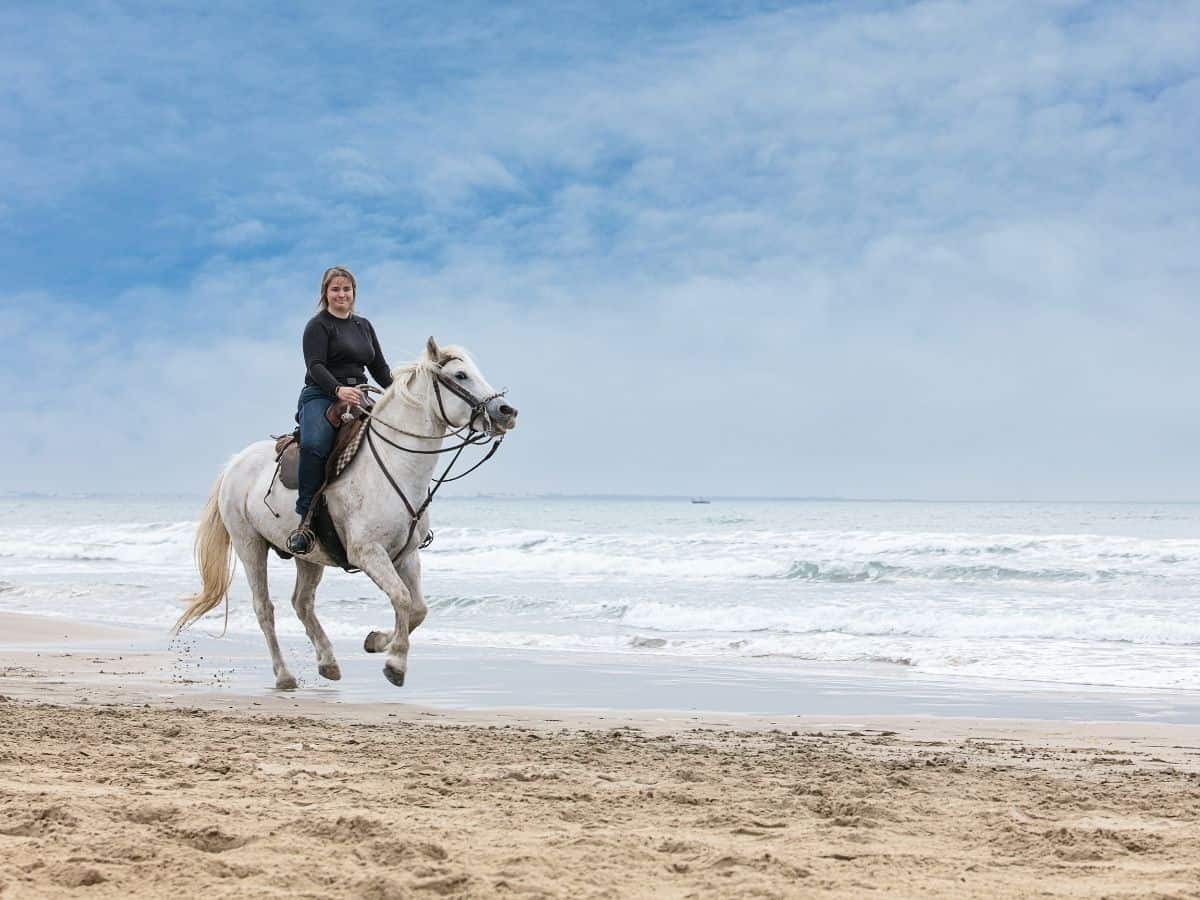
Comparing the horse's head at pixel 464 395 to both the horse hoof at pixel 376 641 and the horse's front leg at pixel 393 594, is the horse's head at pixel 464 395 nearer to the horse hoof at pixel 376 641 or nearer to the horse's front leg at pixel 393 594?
the horse's front leg at pixel 393 594

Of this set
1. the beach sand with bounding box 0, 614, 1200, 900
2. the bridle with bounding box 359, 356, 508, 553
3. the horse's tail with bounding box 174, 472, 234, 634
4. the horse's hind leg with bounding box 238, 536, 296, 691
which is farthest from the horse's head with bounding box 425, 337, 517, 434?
the horse's tail with bounding box 174, 472, 234, 634

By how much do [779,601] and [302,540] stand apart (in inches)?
430

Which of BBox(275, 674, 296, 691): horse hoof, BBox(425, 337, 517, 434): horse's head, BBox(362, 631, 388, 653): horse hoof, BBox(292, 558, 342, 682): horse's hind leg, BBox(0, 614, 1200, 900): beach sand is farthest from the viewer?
BBox(292, 558, 342, 682): horse's hind leg

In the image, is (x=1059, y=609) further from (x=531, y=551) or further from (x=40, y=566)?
(x=40, y=566)

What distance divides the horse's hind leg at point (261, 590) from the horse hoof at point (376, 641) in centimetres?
99

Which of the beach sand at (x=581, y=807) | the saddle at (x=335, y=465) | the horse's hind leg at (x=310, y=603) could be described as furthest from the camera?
the horse's hind leg at (x=310, y=603)

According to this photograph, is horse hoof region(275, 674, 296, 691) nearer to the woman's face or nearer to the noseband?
the noseband

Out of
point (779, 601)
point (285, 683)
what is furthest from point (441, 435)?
point (779, 601)

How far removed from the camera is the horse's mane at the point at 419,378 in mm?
7801

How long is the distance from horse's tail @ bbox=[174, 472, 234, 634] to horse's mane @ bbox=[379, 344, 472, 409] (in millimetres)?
2507

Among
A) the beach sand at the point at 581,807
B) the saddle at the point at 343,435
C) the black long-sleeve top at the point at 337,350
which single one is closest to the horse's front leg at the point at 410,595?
the saddle at the point at 343,435

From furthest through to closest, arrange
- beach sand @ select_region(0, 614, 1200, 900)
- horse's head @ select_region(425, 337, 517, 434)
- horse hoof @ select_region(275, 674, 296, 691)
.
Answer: horse hoof @ select_region(275, 674, 296, 691) → horse's head @ select_region(425, 337, 517, 434) → beach sand @ select_region(0, 614, 1200, 900)

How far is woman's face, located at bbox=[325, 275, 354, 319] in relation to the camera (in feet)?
26.8

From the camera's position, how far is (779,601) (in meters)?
17.8
